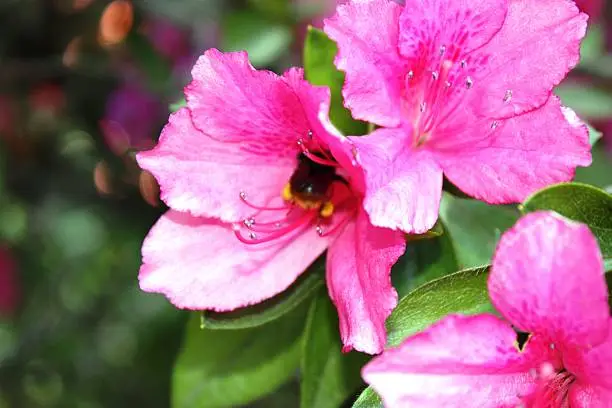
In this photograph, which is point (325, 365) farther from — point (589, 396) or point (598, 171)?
point (598, 171)

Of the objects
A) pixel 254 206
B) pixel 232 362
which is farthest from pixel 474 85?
pixel 232 362

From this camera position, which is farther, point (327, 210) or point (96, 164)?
point (96, 164)

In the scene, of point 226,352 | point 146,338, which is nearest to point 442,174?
point 226,352

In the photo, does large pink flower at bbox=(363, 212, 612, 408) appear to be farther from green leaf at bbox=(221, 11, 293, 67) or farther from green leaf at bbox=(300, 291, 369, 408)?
green leaf at bbox=(221, 11, 293, 67)

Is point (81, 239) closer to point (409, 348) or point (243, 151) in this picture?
point (243, 151)

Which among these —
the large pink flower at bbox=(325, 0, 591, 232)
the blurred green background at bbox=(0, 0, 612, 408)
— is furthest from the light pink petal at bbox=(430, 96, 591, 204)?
the blurred green background at bbox=(0, 0, 612, 408)
